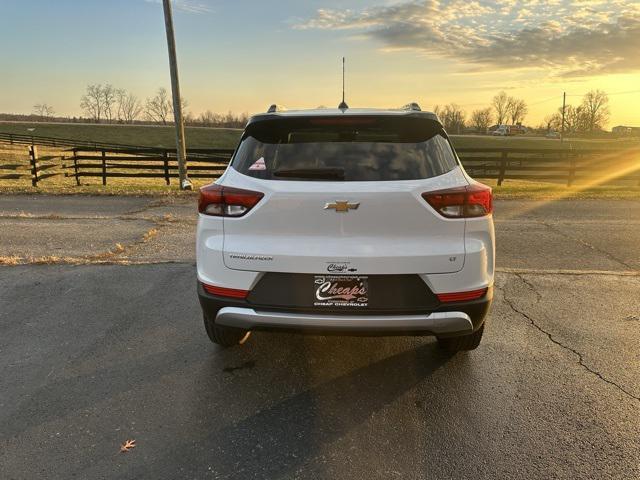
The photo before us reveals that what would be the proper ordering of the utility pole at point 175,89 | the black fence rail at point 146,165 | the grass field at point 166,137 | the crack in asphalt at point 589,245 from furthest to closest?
the grass field at point 166,137 → the black fence rail at point 146,165 → the utility pole at point 175,89 → the crack in asphalt at point 589,245

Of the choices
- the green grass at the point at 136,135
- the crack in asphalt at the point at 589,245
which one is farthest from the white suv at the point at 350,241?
the green grass at the point at 136,135

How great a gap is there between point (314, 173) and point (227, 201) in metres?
0.57

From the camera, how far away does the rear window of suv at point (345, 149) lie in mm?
2953

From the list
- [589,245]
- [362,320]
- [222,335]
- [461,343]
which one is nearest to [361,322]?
[362,320]

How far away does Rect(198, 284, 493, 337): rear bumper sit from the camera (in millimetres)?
2895

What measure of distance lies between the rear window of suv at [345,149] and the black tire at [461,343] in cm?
126

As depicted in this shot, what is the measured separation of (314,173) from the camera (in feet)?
9.64

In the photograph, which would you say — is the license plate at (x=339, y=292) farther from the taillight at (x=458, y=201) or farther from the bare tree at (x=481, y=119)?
the bare tree at (x=481, y=119)

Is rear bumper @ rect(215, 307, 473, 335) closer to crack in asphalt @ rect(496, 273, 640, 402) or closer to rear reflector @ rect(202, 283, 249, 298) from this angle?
rear reflector @ rect(202, 283, 249, 298)

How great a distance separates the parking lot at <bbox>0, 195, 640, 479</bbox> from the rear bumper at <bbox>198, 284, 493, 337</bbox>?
1.61ft

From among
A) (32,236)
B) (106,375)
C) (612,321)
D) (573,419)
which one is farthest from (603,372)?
(32,236)

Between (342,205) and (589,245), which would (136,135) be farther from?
(342,205)

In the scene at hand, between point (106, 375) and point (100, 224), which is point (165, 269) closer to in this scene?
point (106, 375)

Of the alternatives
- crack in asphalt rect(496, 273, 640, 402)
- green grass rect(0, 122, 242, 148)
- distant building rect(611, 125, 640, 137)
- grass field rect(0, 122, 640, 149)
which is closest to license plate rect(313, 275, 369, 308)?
crack in asphalt rect(496, 273, 640, 402)
